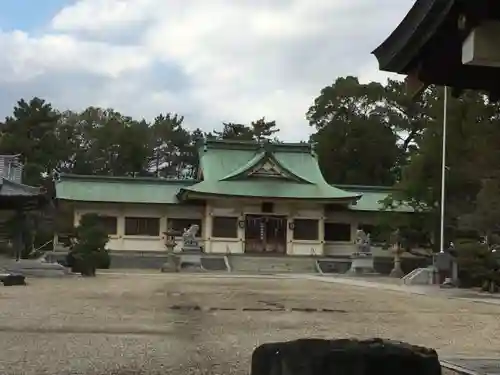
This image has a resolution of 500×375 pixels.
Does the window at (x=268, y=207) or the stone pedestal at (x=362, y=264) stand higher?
the window at (x=268, y=207)

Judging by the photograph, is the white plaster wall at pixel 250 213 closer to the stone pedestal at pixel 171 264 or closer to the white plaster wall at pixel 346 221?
the white plaster wall at pixel 346 221

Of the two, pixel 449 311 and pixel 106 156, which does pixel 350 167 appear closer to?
pixel 106 156

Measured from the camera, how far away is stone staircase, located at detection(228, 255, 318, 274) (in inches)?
1551

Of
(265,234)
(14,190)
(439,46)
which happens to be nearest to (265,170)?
(265,234)

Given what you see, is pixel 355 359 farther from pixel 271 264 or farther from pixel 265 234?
pixel 265 234

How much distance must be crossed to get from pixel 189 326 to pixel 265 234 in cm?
3279

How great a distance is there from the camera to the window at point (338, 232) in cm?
4462

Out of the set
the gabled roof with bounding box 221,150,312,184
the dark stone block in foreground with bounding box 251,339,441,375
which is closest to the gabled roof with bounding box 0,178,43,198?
the gabled roof with bounding box 221,150,312,184

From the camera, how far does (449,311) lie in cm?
1559

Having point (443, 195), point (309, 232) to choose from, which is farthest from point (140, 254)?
point (443, 195)

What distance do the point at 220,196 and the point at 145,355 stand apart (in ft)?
112

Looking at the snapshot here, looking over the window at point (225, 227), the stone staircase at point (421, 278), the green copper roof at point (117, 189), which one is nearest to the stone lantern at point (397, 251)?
the stone staircase at point (421, 278)

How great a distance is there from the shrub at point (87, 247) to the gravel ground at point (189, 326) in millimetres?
9983

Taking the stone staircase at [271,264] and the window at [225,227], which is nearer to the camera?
the stone staircase at [271,264]
